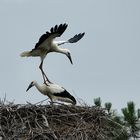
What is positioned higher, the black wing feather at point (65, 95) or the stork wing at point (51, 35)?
the stork wing at point (51, 35)

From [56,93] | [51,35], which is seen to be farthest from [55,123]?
[51,35]

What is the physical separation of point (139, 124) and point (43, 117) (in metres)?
3.47

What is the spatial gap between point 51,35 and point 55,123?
2301mm

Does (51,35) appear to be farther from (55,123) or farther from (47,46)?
(55,123)

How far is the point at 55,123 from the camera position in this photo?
1433 centimetres

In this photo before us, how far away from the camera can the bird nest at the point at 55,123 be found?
45.3ft

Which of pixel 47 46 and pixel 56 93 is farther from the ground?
pixel 47 46

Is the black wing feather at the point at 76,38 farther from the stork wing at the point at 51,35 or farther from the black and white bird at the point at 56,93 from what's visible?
the black and white bird at the point at 56,93

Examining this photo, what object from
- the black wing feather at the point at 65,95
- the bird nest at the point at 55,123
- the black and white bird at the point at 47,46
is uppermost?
the black and white bird at the point at 47,46

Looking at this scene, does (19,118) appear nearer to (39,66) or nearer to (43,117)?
(43,117)

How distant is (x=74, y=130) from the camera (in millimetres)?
14164

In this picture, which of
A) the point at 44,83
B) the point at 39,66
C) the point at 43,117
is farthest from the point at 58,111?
the point at 39,66

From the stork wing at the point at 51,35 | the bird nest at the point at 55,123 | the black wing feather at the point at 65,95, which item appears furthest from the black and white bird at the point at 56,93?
the bird nest at the point at 55,123

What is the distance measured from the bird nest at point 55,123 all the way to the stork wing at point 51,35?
5.49ft
